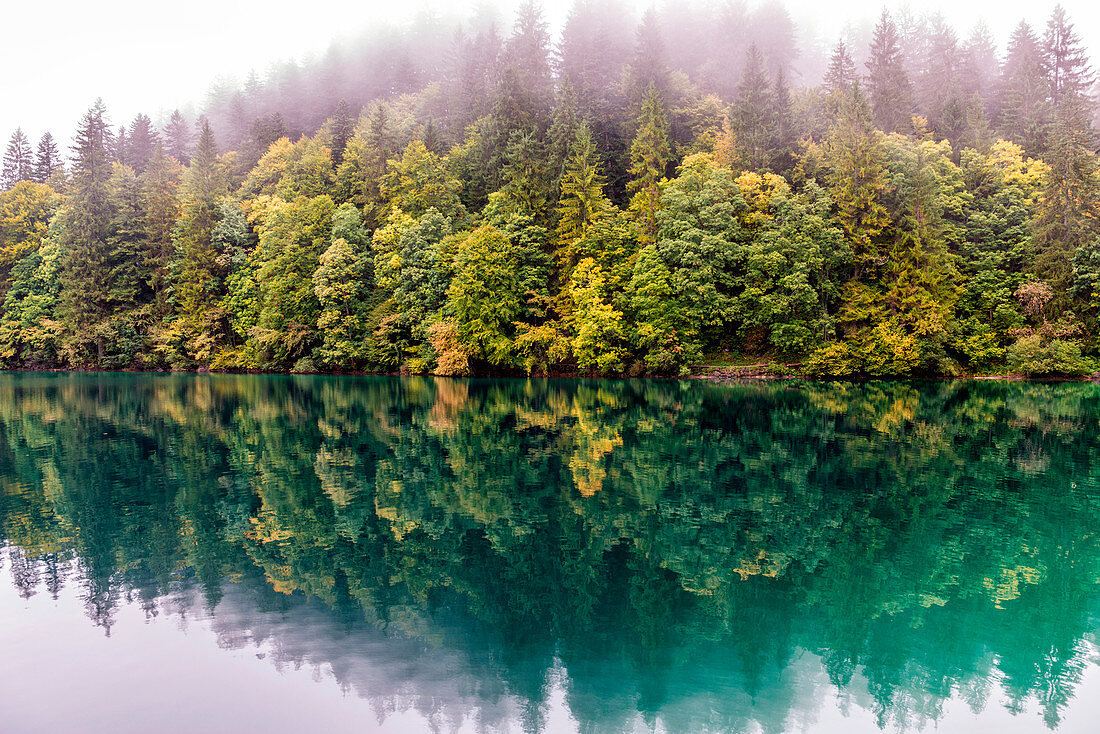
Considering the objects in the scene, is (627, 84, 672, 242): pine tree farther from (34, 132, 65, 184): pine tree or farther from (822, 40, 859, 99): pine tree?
(34, 132, 65, 184): pine tree

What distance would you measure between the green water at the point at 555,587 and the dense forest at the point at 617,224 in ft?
104

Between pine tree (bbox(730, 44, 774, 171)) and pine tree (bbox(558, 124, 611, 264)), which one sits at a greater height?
pine tree (bbox(730, 44, 774, 171))

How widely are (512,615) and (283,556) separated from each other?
437cm

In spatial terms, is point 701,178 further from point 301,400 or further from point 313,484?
point 313,484

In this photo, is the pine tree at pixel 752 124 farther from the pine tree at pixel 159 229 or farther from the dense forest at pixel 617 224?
the pine tree at pixel 159 229

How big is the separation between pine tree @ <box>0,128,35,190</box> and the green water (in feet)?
Answer: 330

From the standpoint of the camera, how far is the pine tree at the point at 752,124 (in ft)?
180

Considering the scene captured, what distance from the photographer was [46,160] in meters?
92.5

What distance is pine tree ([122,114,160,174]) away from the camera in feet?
322

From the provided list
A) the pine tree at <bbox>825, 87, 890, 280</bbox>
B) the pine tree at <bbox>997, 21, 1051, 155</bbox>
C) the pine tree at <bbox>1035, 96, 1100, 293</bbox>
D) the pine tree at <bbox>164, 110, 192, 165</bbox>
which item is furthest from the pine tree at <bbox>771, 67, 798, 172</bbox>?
the pine tree at <bbox>164, 110, 192, 165</bbox>

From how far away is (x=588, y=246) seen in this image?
5397 cm

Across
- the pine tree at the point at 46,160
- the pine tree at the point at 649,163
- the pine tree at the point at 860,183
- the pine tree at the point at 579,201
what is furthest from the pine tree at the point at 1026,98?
the pine tree at the point at 46,160

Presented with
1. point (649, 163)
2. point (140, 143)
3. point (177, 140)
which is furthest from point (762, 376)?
point (177, 140)

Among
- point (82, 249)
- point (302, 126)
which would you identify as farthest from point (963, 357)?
point (302, 126)
